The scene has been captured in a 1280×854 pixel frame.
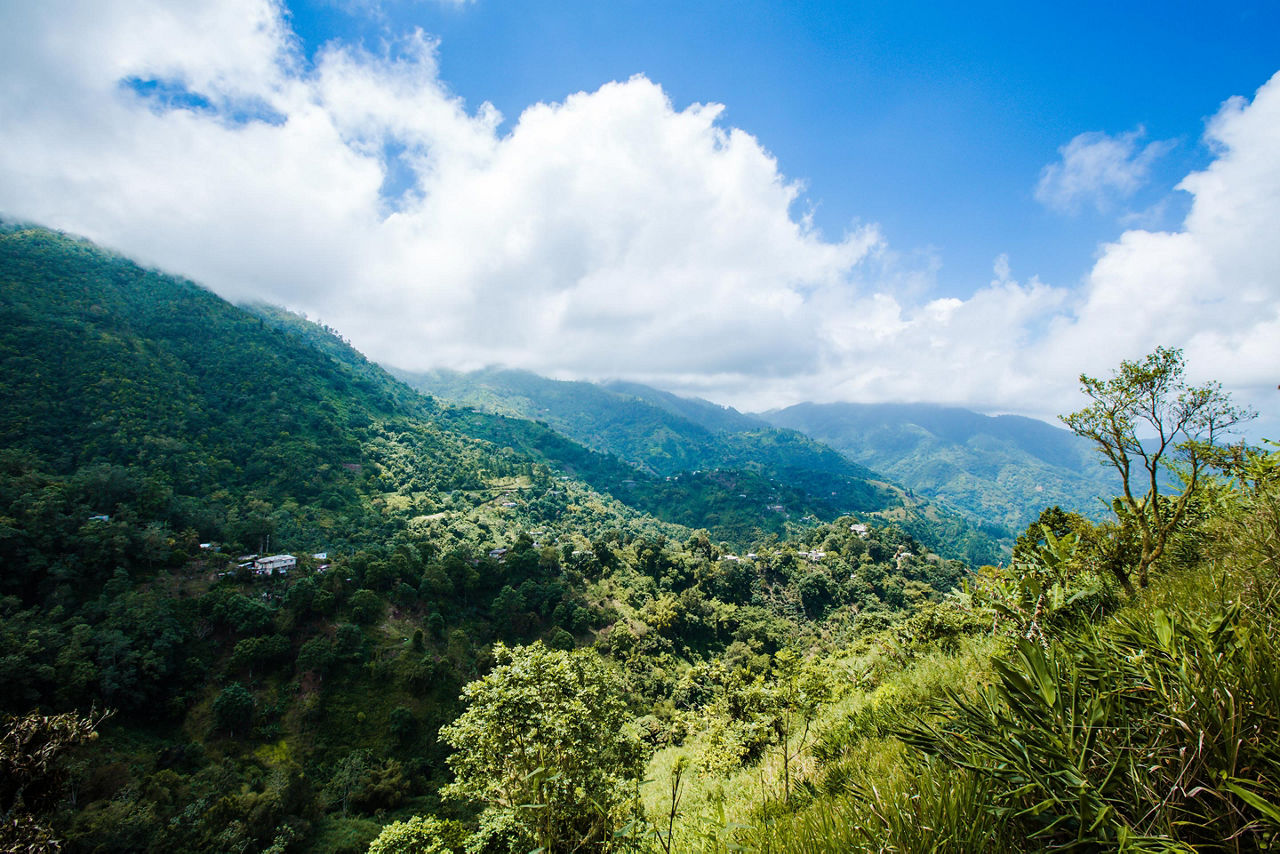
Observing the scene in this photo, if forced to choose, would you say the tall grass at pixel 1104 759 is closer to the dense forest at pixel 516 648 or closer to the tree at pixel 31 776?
the dense forest at pixel 516 648

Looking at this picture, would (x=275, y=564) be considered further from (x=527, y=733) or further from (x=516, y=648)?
(x=527, y=733)

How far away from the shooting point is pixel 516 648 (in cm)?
990

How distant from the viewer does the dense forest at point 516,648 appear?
171cm

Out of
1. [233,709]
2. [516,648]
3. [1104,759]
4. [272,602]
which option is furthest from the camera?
[272,602]

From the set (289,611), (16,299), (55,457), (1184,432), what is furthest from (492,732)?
(16,299)

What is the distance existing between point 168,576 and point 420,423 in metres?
75.3

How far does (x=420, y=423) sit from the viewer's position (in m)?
104

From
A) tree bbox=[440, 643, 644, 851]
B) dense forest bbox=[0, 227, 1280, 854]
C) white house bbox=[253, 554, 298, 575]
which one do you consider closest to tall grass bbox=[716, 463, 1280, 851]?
dense forest bbox=[0, 227, 1280, 854]

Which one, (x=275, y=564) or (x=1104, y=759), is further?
(x=275, y=564)

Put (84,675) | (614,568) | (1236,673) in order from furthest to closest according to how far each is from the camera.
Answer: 1. (614,568)
2. (84,675)
3. (1236,673)

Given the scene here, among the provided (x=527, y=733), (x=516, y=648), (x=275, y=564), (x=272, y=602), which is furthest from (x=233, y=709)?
(x=527, y=733)

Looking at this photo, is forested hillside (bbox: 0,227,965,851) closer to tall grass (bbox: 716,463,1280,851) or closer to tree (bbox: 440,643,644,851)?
tree (bbox: 440,643,644,851)

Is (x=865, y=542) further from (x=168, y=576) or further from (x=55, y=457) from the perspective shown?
(x=55, y=457)

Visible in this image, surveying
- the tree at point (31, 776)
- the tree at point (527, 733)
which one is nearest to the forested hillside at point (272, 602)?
the tree at point (31, 776)
